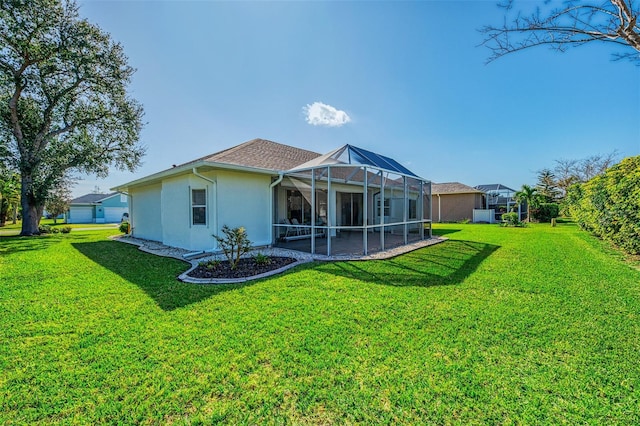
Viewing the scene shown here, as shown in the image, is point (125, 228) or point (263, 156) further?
point (125, 228)

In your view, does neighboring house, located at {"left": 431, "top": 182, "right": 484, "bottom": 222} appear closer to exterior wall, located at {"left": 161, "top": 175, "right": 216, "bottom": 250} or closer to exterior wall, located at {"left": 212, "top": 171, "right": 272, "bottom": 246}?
exterior wall, located at {"left": 212, "top": 171, "right": 272, "bottom": 246}

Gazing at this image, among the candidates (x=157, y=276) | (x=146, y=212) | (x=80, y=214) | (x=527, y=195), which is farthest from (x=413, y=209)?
(x=80, y=214)

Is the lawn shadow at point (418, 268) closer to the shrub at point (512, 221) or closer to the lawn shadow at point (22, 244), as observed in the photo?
the lawn shadow at point (22, 244)

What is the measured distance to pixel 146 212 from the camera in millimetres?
13195

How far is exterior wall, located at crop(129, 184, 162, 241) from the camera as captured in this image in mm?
12305

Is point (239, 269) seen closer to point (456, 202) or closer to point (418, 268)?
A: point (418, 268)

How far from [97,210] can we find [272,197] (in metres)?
40.3

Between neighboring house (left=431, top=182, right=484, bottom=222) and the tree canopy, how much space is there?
2247cm

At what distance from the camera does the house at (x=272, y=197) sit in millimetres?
8625

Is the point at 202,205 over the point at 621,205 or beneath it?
over

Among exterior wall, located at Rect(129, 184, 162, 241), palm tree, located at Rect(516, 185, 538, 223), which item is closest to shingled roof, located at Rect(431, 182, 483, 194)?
palm tree, located at Rect(516, 185, 538, 223)

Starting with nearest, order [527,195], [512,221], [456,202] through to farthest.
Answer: [512,221] < [527,195] < [456,202]

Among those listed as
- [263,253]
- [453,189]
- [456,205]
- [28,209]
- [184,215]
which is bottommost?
[263,253]

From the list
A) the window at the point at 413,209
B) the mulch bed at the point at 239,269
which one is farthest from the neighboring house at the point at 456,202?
the mulch bed at the point at 239,269
